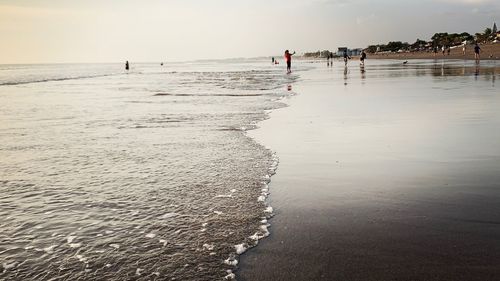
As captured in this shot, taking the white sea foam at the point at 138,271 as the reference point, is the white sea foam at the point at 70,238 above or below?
above

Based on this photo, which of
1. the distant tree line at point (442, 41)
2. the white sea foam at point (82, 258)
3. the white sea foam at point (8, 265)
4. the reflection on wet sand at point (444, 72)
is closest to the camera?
the white sea foam at point (8, 265)

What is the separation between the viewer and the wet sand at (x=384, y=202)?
3.36 meters

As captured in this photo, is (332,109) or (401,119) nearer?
(401,119)

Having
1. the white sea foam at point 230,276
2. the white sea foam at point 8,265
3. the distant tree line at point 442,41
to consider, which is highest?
the distant tree line at point 442,41

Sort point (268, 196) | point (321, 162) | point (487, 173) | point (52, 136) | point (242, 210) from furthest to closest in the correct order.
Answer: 1. point (52, 136)
2. point (321, 162)
3. point (487, 173)
4. point (268, 196)
5. point (242, 210)

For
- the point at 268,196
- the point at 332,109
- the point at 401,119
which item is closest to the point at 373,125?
the point at 401,119

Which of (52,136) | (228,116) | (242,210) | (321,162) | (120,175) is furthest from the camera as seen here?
(228,116)

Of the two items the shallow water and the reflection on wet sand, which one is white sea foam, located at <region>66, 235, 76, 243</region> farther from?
the reflection on wet sand

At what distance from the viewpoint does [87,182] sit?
236 inches

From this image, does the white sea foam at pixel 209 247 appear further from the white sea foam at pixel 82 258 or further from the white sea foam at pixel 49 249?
the white sea foam at pixel 49 249

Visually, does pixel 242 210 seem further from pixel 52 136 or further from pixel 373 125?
pixel 52 136

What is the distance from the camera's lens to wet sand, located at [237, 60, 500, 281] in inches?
132

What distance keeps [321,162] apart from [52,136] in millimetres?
6787

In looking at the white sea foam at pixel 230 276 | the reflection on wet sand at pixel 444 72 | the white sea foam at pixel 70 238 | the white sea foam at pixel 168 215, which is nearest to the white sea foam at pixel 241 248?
the white sea foam at pixel 230 276
